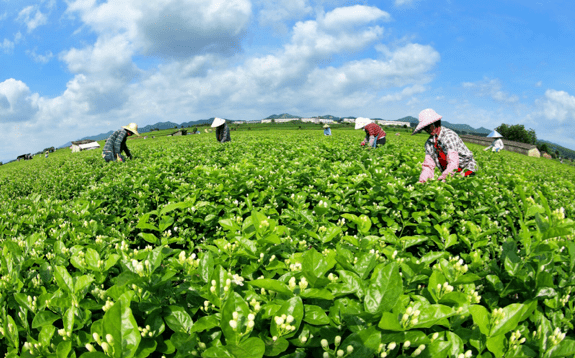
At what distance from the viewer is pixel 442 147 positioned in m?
6.77

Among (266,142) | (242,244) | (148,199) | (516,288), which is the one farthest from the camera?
(266,142)

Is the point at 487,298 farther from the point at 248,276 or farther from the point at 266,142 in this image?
the point at 266,142

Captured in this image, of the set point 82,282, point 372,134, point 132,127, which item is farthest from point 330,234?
point 132,127

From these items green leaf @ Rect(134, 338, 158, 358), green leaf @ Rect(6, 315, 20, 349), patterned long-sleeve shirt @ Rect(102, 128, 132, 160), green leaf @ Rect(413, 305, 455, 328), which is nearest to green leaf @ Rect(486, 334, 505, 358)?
green leaf @ Rect(413, 305, 455, 328)

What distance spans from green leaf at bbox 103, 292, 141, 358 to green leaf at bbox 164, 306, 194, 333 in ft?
0.70

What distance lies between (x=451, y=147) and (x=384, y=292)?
635 cm

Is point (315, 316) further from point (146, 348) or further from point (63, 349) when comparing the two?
point (63, 349)

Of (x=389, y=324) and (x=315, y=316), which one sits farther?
(x=315, y=316)

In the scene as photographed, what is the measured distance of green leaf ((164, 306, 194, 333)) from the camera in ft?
5.03

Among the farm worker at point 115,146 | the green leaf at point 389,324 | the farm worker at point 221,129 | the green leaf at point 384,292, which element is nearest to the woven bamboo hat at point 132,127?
the farm worker at point 115,146

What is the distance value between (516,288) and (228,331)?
6.54ft

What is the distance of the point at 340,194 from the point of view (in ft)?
15.6

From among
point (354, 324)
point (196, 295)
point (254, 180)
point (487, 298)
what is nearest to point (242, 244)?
point (196, 295)

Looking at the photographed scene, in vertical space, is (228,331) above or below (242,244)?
below
